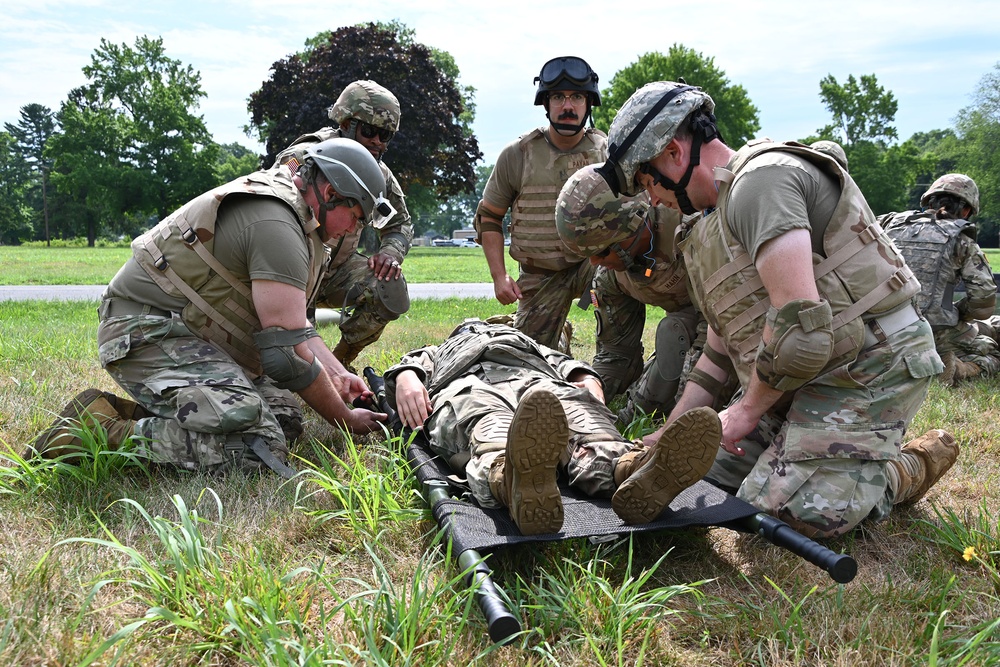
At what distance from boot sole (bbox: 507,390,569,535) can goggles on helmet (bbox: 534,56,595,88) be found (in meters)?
3.53

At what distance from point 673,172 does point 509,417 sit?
1.28 m

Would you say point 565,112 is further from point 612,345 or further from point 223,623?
point 223,623

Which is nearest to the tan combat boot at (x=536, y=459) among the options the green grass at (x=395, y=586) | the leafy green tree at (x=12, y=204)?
the green grass at (x=395, y=586)

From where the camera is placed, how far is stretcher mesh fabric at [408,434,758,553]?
8.14 feet

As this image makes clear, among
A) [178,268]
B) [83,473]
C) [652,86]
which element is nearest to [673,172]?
[652,86]

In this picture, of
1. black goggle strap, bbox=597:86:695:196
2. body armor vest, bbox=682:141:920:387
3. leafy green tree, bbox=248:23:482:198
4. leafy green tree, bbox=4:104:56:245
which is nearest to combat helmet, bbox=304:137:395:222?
black goggle strap, bbox=597:86:695:196

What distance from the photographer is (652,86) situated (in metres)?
3.22

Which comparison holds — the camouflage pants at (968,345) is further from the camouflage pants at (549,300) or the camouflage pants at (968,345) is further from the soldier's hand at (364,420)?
the soldier's hand at (364,420)

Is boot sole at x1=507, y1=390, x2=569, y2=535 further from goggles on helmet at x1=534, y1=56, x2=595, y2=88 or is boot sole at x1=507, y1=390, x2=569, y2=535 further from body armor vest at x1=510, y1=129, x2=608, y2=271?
goggles on helmet at x1=534, y1=56, x2=595, y2=88

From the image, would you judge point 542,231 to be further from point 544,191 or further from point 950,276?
point 950,276

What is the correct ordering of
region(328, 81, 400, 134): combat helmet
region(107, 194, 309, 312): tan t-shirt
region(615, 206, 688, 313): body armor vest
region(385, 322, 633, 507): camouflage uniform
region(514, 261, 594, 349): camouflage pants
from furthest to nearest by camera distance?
region(514, 261, 594, 349): camouflage pants < region(328, 81, 400, 134): combat helmet < region(615, 206, 688, 313): body armor vest < region(107, 194, 309, 312): tan t-shirt < region(385, 322, 633, 507): camouflage uniform

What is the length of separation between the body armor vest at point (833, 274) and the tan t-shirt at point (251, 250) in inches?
73.0

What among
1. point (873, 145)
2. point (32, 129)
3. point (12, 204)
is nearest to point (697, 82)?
point (873, 145)

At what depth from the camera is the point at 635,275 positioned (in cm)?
452
